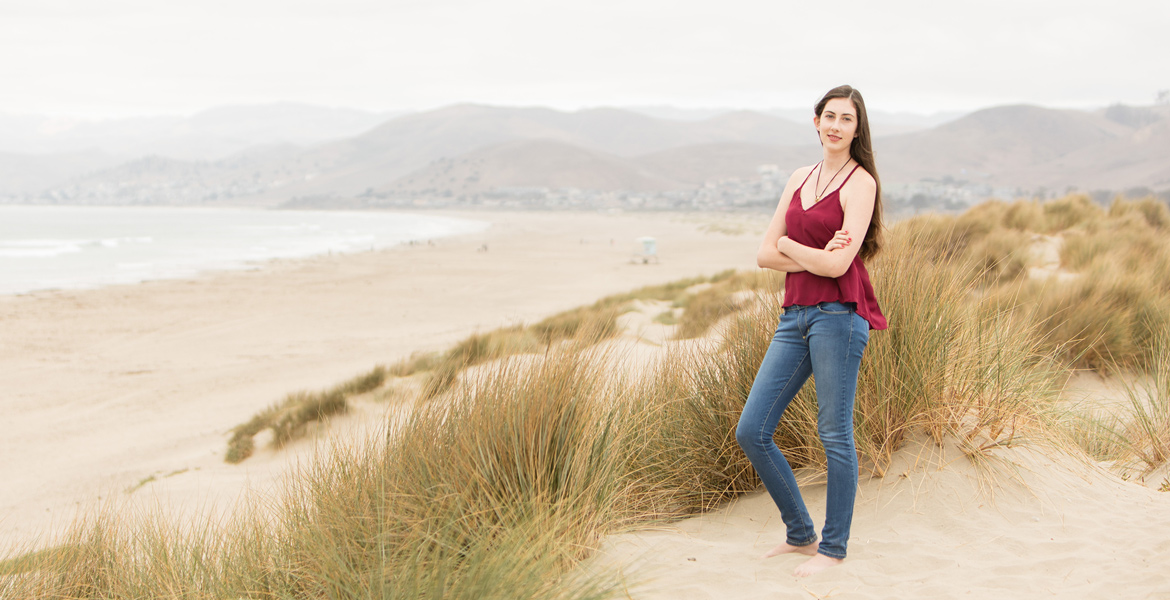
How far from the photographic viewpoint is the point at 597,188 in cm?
13600

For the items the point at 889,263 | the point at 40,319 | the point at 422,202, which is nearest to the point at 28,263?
the point at 40,319

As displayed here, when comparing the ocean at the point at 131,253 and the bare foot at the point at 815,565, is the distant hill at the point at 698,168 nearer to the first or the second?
the ocean at the point at 131,253

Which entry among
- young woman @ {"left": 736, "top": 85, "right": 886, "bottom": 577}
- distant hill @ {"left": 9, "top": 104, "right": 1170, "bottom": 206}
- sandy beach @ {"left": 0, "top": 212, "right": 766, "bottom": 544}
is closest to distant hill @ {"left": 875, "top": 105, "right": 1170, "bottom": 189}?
distant hill @ {"left": 9, "top": 104, "right": 1170, "bottom": 206}

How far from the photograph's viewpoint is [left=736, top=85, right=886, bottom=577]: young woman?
2.51m

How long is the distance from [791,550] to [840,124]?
1661 mm

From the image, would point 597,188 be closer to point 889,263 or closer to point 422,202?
point 422,202

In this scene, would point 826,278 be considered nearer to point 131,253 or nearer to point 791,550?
point 791,550

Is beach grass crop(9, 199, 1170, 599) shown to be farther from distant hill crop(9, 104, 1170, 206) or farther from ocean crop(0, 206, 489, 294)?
distant hill crop(9, 104, 1170, 206)

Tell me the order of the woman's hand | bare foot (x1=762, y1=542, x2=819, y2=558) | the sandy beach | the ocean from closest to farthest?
the woman's hand → bare foot (x1=762, y1=542, x2=819, y2=558) → the sandy beach → the ocean

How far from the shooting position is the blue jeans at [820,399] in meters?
2.51

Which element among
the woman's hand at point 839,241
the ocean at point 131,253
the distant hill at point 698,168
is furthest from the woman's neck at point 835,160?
the distant hill at point 698,168

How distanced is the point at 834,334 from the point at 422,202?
129695 mm

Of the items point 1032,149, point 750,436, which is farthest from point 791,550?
point 1032,149

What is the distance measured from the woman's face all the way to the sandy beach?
3.67 meters
